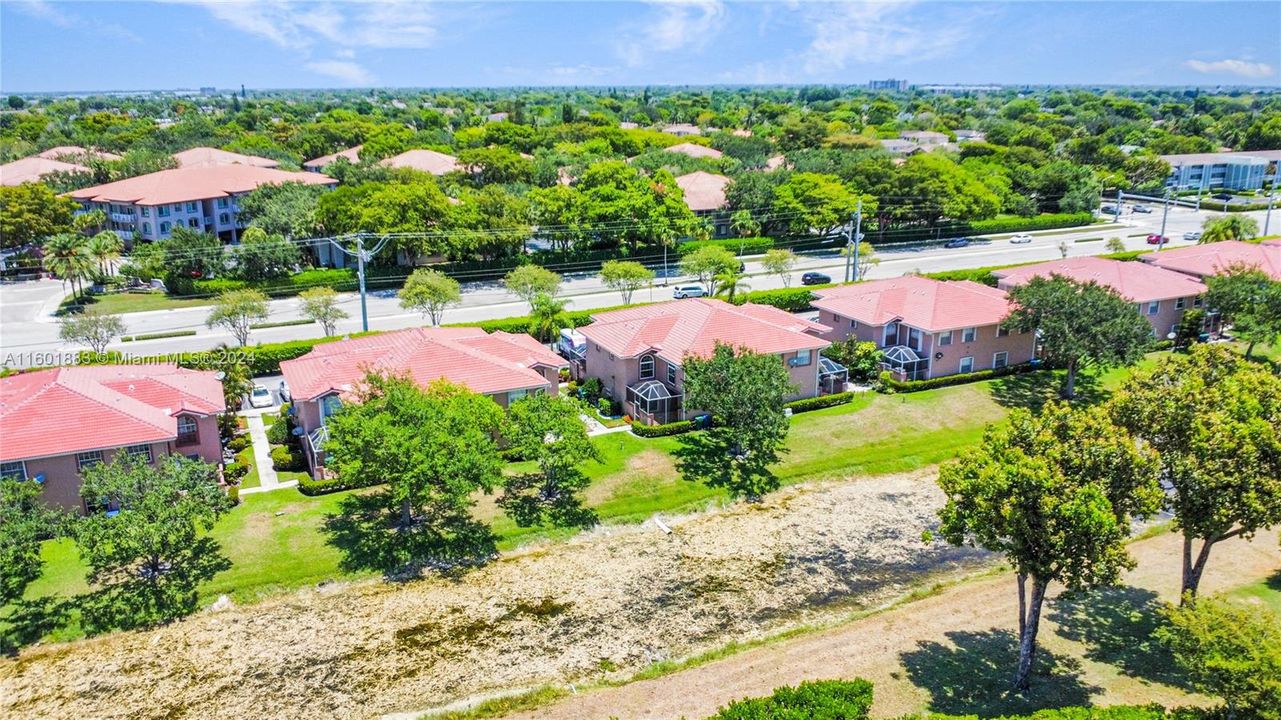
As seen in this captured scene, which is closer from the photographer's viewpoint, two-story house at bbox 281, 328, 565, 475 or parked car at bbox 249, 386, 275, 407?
two-story house at bbox 281, 328, 565, 475

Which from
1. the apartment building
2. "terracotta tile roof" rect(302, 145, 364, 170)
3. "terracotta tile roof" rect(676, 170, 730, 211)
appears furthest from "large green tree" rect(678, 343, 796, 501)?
"terracotta tile roof" rect(302, 145, 364, 170)

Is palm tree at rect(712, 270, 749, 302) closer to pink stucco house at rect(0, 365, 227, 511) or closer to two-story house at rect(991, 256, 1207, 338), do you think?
two-story house at rect(991, 256, 1207, 338)

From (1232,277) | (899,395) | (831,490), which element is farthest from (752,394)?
(1232,277)

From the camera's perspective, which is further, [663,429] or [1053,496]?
[663,429]

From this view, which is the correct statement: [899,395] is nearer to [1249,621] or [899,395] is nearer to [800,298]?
[800,298]

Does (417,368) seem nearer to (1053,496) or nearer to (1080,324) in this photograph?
(1053,496)

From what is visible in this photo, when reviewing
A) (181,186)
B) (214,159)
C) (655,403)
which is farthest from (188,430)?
(214,159)
